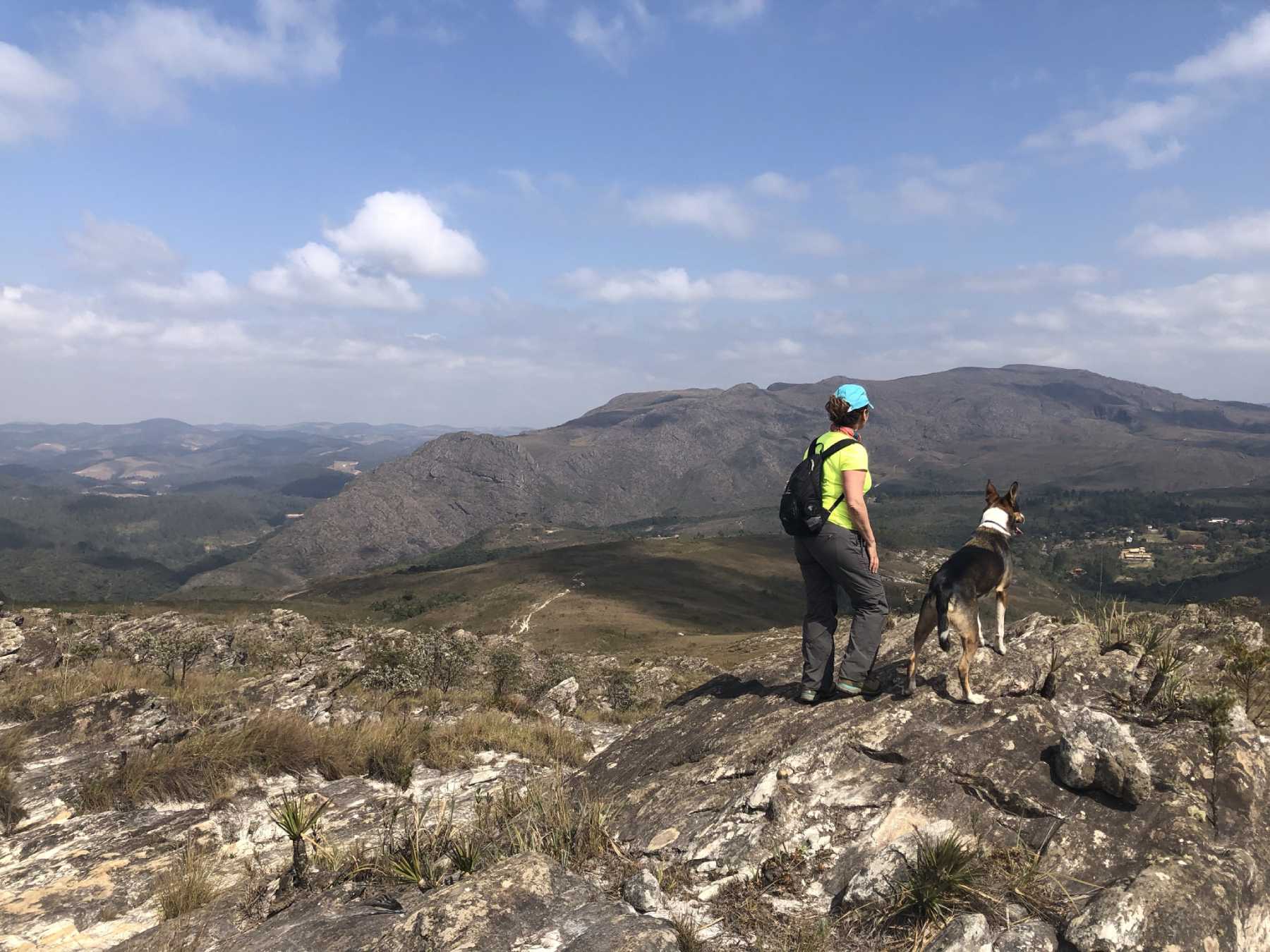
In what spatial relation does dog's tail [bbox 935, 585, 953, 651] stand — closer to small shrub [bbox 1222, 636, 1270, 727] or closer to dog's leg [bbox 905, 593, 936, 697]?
dog's leg [bbox 905, 593, 936, 697]

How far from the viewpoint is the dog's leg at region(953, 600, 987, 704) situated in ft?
23.9

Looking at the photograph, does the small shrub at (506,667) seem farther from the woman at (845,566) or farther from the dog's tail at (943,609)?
the dog's tail at (943,609)

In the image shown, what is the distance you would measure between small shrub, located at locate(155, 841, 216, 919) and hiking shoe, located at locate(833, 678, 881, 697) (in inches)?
277

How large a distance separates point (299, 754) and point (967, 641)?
9.80m

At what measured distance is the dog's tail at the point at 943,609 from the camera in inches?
294

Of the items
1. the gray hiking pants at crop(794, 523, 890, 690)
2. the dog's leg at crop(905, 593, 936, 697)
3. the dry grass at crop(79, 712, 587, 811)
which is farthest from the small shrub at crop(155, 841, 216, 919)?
the dog's leg at crop(905, 593, 936, 697)

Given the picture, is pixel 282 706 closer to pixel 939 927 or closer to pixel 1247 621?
pixel 939 927

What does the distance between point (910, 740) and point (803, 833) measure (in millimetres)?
1668

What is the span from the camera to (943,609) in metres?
7.63

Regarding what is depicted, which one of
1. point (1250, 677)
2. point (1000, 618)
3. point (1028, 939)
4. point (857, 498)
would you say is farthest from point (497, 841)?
point (1250, 677)

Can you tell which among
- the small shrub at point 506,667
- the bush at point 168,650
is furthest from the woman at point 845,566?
the small shrub at point 506,667

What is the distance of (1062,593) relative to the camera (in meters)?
194

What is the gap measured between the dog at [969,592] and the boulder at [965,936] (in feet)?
10.4

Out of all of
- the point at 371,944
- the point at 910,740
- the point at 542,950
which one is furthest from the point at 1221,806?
the point at 371,944
